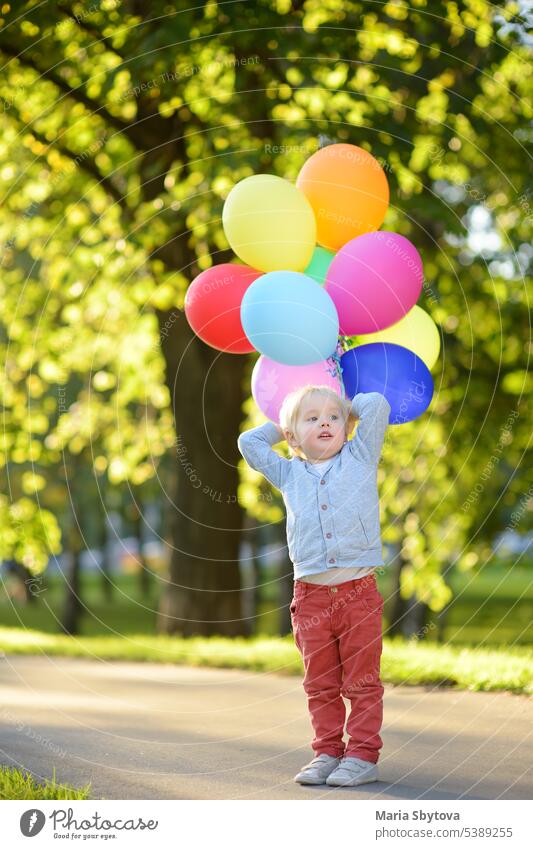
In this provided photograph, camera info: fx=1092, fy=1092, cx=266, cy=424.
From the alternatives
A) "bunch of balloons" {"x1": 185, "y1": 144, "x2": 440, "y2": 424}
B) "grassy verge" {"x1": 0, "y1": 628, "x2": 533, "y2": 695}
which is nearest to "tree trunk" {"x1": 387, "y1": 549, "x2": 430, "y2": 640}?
"grassy verge" {"x1": 0, "y1": 628, "x2": 533, "y2": 695}

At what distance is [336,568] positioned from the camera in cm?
438

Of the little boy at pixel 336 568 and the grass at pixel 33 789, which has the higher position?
the little boy at pixel 336 568

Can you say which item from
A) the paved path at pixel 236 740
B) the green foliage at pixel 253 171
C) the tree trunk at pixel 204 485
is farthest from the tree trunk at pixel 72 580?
the paved path at pixel 236 740

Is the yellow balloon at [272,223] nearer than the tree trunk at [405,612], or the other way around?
the yellow balloon at [272,223]

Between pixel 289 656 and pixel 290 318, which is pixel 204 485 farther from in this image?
pixel 290 318

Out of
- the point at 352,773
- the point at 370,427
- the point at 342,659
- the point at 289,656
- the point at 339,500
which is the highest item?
the point at 370,427

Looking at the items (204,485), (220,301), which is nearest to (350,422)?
(220,301)

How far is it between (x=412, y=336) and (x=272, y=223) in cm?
83

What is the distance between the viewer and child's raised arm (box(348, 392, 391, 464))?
4496mm

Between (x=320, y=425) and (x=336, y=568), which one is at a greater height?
(x=320, y=425)

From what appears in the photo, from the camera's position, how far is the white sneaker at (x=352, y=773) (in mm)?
4211

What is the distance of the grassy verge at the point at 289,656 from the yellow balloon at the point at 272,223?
2.77m

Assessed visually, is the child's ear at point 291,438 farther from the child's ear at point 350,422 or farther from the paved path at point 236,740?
the paved path at point 236,740
